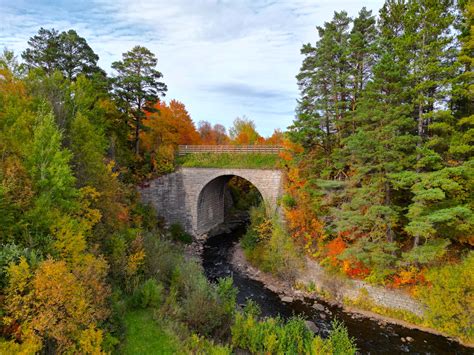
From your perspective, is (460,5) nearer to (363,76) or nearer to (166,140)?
(363,76)

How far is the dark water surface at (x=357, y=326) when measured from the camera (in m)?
13.4

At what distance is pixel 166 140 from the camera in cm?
3164

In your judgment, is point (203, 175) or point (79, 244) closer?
point (79, 244)

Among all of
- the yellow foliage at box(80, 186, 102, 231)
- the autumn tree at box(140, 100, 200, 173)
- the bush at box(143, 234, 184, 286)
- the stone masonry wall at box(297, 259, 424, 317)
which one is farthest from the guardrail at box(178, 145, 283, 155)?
the yellow foliage at box(80, 186, 102, 231)

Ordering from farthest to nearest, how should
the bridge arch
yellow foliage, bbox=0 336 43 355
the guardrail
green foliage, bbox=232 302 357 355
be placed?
the bridge arch → the guardrail → green foliage, bbox=232 302 357 355 → yellow foliage, bbox=0 336 43 355

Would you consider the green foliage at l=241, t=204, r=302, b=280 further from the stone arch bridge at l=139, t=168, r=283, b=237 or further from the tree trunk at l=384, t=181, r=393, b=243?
the stone arch bridge at l=139, t=168, r=283, b=237

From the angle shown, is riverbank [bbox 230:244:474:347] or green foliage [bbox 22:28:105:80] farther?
green foliage [bbox 22:28:105:80]

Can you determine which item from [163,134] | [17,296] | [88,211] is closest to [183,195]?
[163,134]

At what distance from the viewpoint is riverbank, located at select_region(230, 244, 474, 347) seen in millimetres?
15141

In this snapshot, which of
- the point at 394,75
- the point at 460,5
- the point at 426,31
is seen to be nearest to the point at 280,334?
the point at 394,75

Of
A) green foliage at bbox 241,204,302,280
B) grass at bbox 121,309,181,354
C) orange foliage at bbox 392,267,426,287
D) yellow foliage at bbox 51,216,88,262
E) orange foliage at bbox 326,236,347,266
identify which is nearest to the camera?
grass at bbox 121,309,181,354

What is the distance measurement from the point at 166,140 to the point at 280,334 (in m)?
24.3

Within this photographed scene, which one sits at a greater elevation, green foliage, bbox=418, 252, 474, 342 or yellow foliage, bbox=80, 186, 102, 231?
yellow foliage, bbox=80, 186, 102, 231

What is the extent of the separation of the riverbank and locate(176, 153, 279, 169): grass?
837 centimetres
